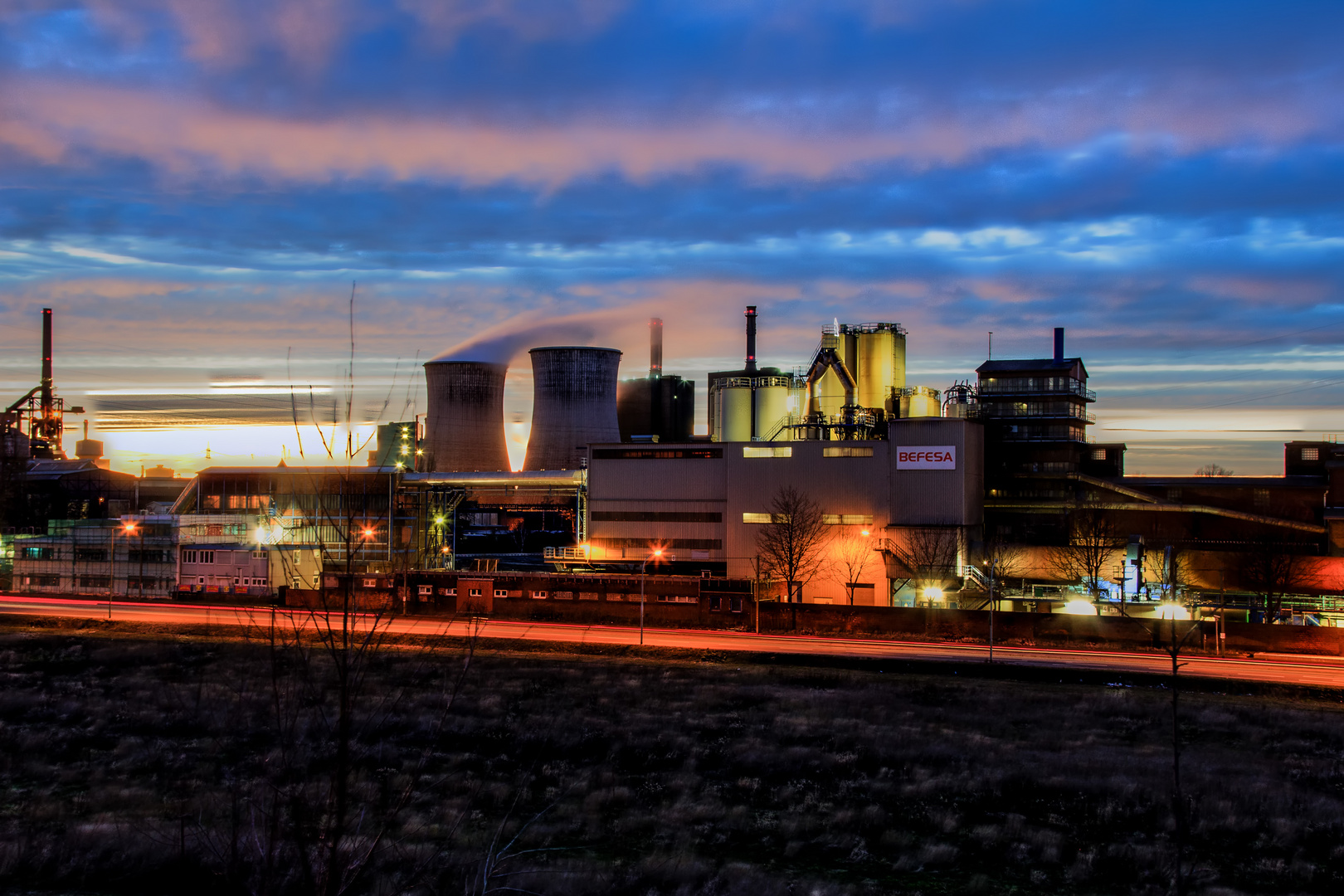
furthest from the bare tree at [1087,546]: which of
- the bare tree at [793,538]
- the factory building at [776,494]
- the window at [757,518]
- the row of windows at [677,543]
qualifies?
the row of windows at [677,543]

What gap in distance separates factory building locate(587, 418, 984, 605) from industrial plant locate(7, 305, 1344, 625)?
96 millimetres

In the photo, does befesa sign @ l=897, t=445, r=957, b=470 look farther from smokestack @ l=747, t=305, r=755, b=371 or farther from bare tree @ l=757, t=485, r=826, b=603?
smokestack @ l=747, t=305, r=755, b=371

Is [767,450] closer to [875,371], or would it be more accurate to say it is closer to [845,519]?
[845,519]

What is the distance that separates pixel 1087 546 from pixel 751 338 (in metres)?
29.0

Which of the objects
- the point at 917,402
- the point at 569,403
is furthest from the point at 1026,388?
the point at 569,403

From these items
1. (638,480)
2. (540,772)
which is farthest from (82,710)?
(638,480)

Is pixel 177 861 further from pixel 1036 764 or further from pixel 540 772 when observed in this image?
pixel 1036 764

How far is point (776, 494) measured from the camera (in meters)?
46.6

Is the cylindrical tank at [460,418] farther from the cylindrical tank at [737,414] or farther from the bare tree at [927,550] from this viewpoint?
the bare tree at [927,550]

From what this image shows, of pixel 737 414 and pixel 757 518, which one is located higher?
pixel 737 414

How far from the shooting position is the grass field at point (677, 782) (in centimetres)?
1338

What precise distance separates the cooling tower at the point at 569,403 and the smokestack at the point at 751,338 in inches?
529

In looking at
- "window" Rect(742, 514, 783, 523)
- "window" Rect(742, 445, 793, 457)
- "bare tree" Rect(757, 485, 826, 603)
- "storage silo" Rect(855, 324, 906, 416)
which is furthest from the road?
"storage silo" Rect(855, 324, 906, 416)

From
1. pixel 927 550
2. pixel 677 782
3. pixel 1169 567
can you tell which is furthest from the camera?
pixel 1169 567
